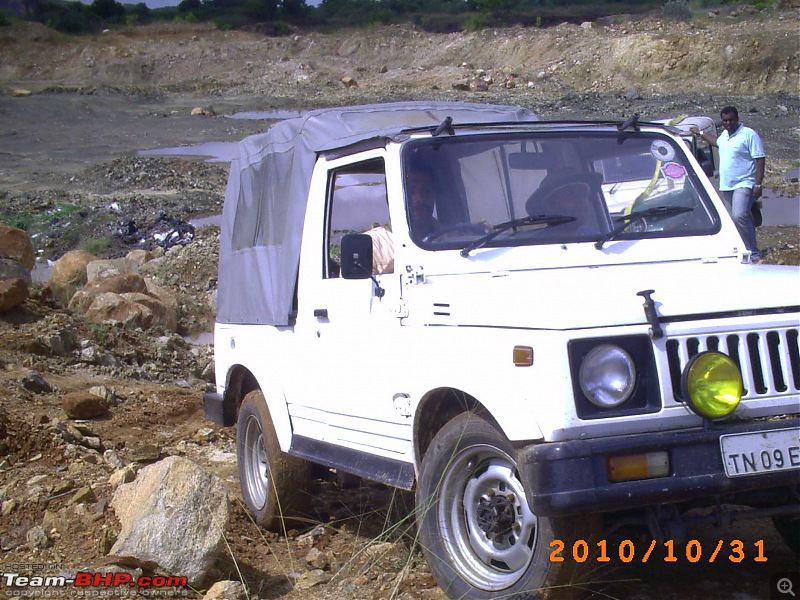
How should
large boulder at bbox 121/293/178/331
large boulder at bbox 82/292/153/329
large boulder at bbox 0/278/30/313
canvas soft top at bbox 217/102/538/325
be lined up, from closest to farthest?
canvas soft top at bbox 217/102/538/325 < large boulder at bbox 0/278/30/313 < large boulder at bbox 82/292/153/329 < large boulder at bbox 121/293/178/331

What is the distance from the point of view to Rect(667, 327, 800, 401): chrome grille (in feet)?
11.3

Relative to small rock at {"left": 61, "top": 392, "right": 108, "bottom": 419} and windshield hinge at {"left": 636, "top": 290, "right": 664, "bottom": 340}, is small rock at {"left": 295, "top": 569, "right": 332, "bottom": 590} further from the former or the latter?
small rock at {"left": 61, "top": 392, "right": 108, "bottom": 419}

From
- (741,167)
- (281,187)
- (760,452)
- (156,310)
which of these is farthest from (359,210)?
(156,310)

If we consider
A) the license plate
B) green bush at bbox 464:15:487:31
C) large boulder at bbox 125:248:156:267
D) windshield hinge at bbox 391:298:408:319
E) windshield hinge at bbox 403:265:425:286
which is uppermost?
green bush at bbox 464:15:487:31

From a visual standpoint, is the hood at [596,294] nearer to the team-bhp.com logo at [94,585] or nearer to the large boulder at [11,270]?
the team-bhp.com logo at [94,585]

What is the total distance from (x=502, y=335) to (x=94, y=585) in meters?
2.18

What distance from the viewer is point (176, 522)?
449 cm

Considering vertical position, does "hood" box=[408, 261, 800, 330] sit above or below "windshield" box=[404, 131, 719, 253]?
below

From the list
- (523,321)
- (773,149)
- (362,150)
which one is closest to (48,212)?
(773,149)

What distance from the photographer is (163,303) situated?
1289 cm

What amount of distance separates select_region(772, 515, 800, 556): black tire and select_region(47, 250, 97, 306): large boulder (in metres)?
11.4

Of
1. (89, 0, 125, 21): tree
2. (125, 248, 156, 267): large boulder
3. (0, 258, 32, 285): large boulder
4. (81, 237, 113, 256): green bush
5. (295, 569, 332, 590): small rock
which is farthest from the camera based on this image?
(89, 0, 125, 21): tree

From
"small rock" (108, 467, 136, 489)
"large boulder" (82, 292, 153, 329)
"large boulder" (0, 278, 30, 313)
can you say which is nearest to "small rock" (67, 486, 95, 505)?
"small rock" (108, 467, 136, 489)

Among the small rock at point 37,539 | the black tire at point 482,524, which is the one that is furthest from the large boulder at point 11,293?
the black tire at point 482,524
